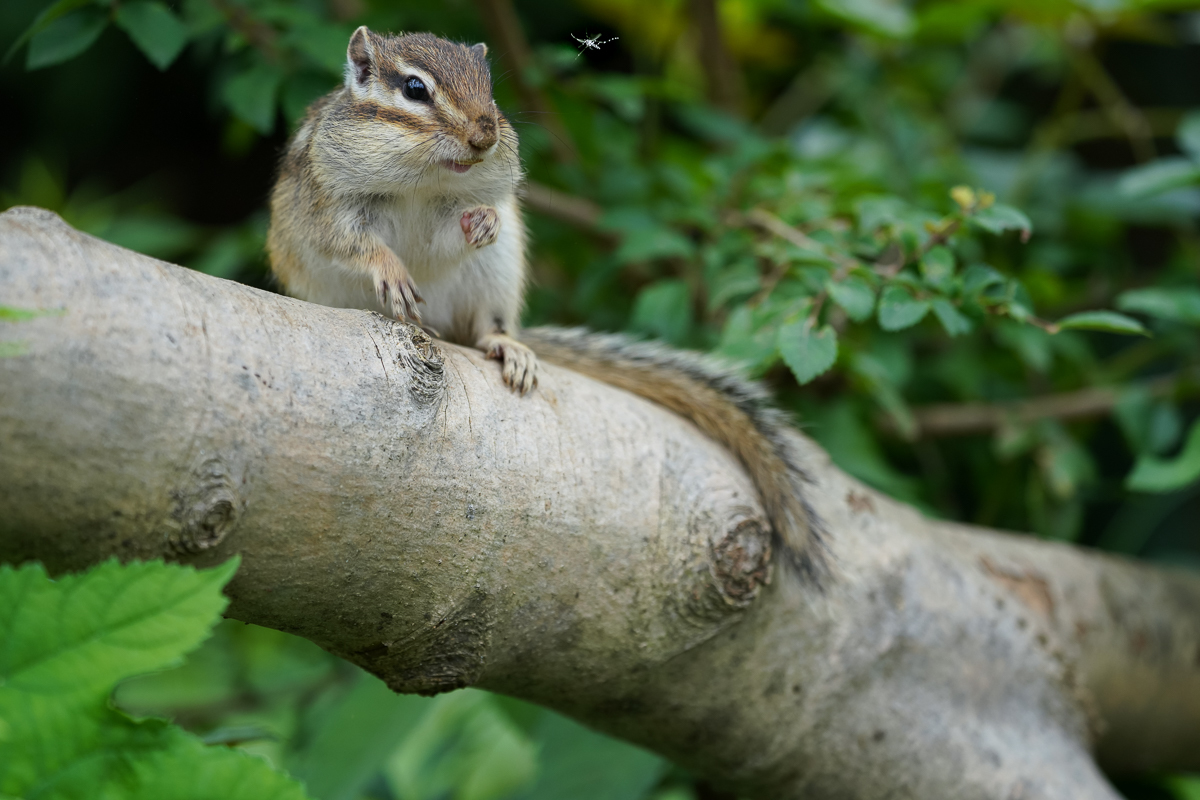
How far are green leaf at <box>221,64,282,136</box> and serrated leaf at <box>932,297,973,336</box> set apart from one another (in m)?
0.79

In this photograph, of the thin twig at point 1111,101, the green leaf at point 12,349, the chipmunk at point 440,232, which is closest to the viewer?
the green leaf at point 12,349

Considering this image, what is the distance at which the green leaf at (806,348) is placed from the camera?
3.37ft

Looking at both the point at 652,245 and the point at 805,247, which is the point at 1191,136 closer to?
the point at 805,247

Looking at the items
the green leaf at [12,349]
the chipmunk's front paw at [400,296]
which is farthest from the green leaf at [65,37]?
the green leaf at [12,349]

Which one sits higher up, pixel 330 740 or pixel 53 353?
pixel 53 353

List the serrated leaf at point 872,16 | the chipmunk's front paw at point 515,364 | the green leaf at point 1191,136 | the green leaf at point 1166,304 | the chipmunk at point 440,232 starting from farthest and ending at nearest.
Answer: the serrated leaf at point 872,16 → the green leaf at point 1191,136 → the green leaf at point 1166,304 → the chipmunk at point 440,232 → the chipmunk's front paw at point 515,364

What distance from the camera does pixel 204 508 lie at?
693 mm

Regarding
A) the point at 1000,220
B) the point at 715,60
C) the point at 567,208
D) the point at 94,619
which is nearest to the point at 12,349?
the point at 94,619

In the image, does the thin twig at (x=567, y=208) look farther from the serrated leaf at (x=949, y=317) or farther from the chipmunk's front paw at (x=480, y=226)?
the serrated leaf at (x=949, y=317)

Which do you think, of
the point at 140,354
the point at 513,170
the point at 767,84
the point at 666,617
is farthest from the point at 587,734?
the point at 767,84

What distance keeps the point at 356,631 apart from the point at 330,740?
2.06 ft

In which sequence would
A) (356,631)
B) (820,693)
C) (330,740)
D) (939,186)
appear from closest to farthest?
1. (356,631)
2. (820,693)
3. (330,740)
4. (939,186)

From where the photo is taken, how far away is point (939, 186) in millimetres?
1691

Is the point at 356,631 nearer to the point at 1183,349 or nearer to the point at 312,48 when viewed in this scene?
the point at 312,48
